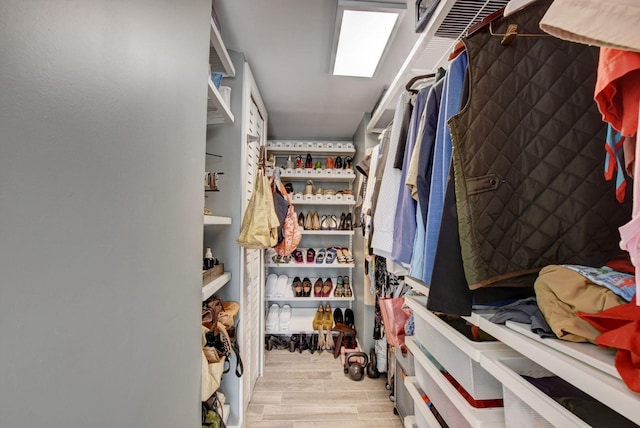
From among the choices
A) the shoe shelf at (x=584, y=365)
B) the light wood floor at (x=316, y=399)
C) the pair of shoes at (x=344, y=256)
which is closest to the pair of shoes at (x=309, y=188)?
the pair of shoes at (x=344, y=256)

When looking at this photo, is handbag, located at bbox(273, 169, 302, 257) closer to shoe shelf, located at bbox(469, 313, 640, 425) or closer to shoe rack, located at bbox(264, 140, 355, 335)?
shoe rack, located at bbox(264, 140, 355, 335)

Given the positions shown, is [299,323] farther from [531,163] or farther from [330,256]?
[531,163]

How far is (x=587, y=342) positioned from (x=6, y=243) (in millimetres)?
913

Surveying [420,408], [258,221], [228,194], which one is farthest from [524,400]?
[228,194]

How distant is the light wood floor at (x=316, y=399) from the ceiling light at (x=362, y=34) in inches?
92.6

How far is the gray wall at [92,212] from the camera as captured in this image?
362mm

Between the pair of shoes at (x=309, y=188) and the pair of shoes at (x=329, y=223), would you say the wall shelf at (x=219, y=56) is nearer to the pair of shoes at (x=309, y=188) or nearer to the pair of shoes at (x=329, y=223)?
the pair of shoes at (x=309, y=188)

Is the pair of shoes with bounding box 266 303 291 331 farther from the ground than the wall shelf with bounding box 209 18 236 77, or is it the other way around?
the wall shelf with bounding box 209 18 236 77

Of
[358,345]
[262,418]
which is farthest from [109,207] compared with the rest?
[358,345]

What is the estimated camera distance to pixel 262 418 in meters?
1.88

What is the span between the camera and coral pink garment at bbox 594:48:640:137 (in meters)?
0.38

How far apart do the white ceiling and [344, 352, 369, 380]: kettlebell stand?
2.22m

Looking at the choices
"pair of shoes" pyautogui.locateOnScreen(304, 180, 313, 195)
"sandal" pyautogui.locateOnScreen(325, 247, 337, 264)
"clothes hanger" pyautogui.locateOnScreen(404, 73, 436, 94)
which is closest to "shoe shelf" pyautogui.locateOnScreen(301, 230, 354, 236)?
"sandal" pyautogui.locateOnScreen(325, 247, 337, 264)

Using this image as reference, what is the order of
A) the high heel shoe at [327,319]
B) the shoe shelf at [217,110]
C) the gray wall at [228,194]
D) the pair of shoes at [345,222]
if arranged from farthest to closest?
1. the pair of shoes at [345,222]
2. the high heel shoe at [327,319]
3. the gray wall at [228,194]
4. the shoe shelf at [217,110]
